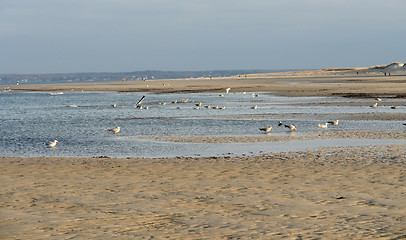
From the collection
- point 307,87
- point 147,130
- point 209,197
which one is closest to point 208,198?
point 209,197

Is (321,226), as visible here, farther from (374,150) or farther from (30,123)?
(30,123)

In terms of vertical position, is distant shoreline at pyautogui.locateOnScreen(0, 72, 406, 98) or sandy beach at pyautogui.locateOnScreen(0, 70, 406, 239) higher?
distant shoreline at pyautogui.locateOnScreen(0, 72, 406, 98)

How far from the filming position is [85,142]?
923 inches

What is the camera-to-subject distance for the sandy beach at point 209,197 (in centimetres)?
919

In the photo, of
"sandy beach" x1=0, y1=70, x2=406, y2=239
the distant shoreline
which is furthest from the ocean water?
the distant shoreline

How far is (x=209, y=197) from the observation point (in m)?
11.7

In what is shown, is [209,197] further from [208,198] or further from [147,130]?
[147,130]

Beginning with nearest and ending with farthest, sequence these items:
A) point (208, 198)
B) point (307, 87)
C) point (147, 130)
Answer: point (208, 198) → point (147, 130) → point (307, 87)

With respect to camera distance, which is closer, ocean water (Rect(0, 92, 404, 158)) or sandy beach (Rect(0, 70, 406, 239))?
sandy beach (Rect(0, 70, 406, 239))

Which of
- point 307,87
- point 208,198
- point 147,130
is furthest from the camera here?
point 307,87

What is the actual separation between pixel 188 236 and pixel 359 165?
798 cm

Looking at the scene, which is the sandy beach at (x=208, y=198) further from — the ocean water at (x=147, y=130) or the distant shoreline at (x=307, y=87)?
the distant shoreline at (x=307, y=87)

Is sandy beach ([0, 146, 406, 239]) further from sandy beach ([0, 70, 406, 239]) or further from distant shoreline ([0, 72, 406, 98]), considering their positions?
distant shoreline ([0, 72, 406, 98])

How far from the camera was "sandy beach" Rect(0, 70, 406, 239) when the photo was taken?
9192 mm
